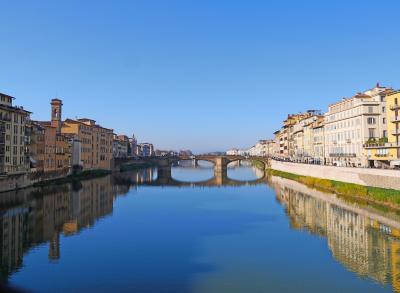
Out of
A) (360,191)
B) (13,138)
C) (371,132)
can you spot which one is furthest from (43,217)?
(371,132)

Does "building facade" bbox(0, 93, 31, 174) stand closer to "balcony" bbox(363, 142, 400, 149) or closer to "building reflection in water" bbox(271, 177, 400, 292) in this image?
"building reflection in water" bbox(271, 177, 400, 292)

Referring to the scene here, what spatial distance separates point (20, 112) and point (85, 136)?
36466 mm

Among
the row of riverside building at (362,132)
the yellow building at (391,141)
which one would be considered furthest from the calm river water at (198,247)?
the row of riverside building at (362,132)

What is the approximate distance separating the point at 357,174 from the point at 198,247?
101ft

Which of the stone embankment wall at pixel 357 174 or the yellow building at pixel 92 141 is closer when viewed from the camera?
the stone embankment wall at pixel 357 174

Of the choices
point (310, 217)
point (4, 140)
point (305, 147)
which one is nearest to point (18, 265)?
point (310, 217)

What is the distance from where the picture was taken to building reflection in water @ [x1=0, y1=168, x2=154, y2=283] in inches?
949

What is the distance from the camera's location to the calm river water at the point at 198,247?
18.4 m

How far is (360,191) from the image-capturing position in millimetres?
43500

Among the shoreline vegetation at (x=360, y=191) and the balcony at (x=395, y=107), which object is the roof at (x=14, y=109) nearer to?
the shoreline vegetation at (x=360, y=191)

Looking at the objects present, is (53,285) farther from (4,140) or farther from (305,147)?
(305,147)

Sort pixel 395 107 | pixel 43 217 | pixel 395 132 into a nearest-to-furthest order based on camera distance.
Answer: pixel 43 217 < pixel 395 107 < pixel 395 132

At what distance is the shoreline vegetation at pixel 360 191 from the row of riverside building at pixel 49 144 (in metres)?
43.7

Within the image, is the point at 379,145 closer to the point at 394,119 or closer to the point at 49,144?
the point at 394,119
